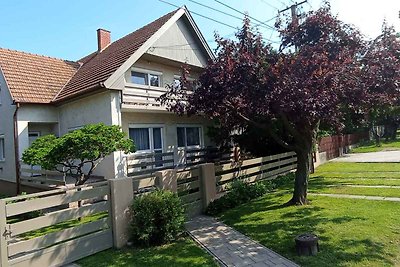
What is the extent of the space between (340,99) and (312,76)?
1.33m

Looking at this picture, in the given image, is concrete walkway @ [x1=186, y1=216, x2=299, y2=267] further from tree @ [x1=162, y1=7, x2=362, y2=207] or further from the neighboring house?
the neighboring house

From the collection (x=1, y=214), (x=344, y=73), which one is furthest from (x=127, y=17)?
(x=1, y=214)

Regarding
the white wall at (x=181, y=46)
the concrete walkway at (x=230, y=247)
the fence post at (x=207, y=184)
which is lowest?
the concrete walkway at (x=230, y=247)

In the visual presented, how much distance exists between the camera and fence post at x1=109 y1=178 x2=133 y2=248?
6508 mm

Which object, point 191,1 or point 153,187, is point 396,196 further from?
point 191,1

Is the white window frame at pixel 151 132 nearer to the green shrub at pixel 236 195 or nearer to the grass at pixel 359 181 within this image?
the green shrub at pixel 236 195

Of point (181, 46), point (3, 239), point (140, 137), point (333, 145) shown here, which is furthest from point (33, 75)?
point (333, 145)

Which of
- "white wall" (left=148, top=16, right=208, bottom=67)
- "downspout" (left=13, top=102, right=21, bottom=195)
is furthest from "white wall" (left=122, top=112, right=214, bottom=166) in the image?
"downspout" (left=13, top=102, right=21, bottom=195)

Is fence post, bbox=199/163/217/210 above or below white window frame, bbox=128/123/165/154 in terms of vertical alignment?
below

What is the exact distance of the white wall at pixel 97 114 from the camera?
1209cm

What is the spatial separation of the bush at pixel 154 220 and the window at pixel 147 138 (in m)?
7.59

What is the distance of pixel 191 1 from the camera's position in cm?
1304

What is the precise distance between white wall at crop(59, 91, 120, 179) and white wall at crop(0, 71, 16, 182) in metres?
2.31

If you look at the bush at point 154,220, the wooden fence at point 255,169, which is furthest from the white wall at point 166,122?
the bush at point 154,220
